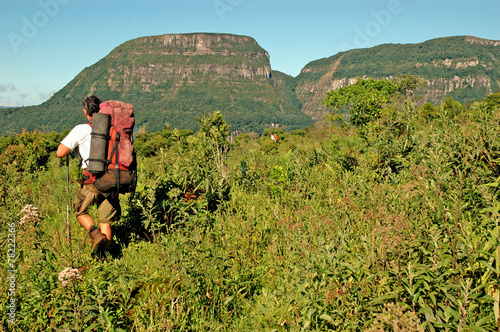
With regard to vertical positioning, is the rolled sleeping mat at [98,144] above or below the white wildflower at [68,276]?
above

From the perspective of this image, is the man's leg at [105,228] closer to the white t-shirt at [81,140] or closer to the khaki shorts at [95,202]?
the khaki shorts at [95,202]

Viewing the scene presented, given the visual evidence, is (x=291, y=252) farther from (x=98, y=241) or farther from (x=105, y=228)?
(x=105, y=228)

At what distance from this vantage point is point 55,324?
2609 millimetres

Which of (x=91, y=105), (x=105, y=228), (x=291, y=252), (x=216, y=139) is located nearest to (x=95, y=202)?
(x=105, y=228)

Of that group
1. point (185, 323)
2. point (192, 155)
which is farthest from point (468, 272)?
point (192, 155)

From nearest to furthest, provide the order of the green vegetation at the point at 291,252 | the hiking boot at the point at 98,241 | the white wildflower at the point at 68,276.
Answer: the green vegetation at the point at 291,252
the white wildflower at the point at 68,276
the hiking boot at the point at 98,241

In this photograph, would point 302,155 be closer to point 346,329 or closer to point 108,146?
point 108,146

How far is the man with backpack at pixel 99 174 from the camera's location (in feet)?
13.7

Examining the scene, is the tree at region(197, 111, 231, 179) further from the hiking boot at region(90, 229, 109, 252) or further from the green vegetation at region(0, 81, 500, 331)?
the hiking boot at region(90, 229, 109, 252)

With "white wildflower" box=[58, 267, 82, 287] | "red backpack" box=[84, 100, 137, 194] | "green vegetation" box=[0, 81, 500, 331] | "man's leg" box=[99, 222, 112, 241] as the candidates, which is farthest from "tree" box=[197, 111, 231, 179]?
"white wildflower" box=[58, 267, 82, 287]

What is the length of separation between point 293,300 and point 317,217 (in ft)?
6.00

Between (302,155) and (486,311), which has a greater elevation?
(302,155)

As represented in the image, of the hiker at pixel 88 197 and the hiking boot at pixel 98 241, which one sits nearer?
the hiking boot at pixel 98 241

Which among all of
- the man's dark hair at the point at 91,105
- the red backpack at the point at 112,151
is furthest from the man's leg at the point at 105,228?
the man's dark hair at the point at 91,105
